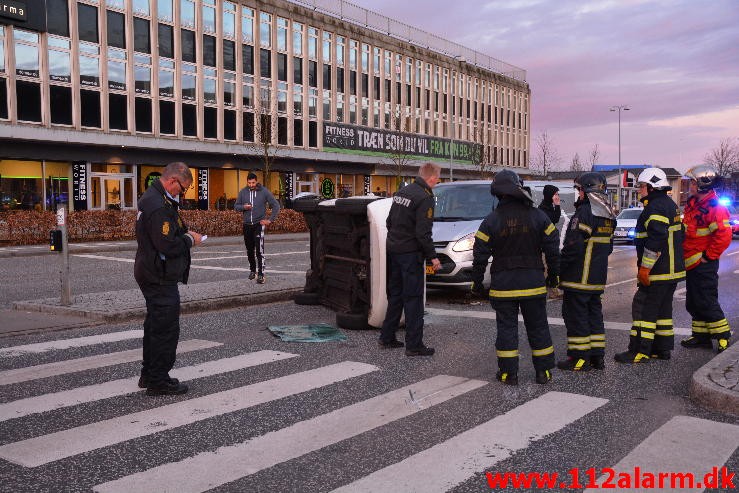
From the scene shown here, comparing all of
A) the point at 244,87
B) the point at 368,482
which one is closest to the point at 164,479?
the point at 368,482

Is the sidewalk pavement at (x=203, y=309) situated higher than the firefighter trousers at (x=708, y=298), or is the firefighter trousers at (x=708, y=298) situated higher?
the firefighter trousers at (x=708, y=298)

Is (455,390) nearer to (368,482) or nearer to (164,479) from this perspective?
(368,482)

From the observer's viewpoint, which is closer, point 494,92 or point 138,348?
point 138,348

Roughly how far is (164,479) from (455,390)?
266 centimetres

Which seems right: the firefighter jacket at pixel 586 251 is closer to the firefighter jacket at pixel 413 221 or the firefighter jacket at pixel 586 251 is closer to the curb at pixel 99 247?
the firefighter jacket at pixel 413 221

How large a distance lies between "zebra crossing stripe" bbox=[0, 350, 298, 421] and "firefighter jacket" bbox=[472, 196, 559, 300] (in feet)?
7.68

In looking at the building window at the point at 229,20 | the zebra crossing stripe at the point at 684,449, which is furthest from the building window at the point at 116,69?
the zebra crossing stripe at the point at 684,449

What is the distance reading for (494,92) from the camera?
71.0 meters

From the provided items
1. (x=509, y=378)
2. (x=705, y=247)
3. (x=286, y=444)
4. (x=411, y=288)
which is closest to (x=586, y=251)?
(x=509, y=378)

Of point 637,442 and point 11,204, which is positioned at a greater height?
point 11,204

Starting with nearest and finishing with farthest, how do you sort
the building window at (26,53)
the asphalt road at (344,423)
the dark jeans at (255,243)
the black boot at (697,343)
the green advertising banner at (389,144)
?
1. the asphalt road at (344,423)
2. the black boot at (697,343)
3. the dark jeans at (255,243)
4. the building window at (26,53)
5. the green advertising banner at (389,144)

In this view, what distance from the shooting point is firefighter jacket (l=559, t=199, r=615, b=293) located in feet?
21.3

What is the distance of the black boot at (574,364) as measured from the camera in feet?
21.5

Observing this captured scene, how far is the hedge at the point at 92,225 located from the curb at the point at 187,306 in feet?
44.4
